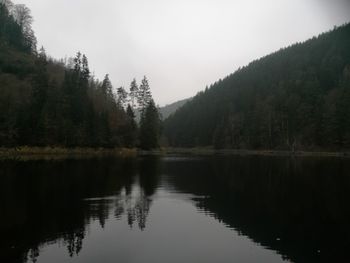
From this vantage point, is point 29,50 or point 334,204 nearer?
point 334,204

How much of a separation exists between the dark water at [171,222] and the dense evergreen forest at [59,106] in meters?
60.8

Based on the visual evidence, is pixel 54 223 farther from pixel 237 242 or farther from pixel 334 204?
pixel 334 204

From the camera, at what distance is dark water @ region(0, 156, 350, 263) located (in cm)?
1734

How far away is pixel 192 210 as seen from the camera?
27.1 meters

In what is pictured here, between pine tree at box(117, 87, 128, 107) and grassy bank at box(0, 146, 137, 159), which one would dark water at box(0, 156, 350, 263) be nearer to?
grassy bank at box(0, 146, 137, 159)

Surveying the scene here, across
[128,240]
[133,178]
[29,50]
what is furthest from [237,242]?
[29,50]

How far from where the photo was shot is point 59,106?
108 m

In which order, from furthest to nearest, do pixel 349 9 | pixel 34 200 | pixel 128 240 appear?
1. pixel 34 200
2. pixel 128 240
3. pixel 349 9

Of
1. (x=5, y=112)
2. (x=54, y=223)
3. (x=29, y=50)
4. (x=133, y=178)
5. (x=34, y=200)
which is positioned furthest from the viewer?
(x=29, y=50)

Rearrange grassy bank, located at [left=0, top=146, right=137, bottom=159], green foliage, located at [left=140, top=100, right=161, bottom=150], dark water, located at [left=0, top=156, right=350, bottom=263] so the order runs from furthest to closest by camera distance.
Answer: green foliage, located at [left=140, top=100, right=161, bottom=150] → grassy bank, located at [left=0, top=146, right=137, bottom=159] → dark water, located at [left=0, top=156, right=350, bottom=263]

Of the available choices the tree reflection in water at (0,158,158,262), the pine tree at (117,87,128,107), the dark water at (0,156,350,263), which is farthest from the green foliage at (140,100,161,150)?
→ the dark water at (0,156,350,263)

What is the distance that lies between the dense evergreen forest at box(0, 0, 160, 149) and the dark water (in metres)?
60.8

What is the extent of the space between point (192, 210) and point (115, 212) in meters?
5.32

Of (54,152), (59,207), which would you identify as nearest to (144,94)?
(54,152)
